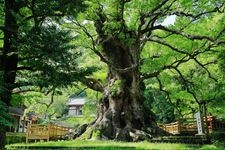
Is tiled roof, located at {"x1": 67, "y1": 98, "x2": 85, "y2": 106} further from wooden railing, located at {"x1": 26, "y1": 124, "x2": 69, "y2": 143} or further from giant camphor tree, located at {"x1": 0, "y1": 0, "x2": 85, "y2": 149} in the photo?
giant camphor tree, located at {"x1": 0, "y1": 0, "x2": 85, "y2": 149}

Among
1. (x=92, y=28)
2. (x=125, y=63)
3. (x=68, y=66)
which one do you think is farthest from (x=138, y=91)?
(x=68, y=66)

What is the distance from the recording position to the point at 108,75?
19.0 meters

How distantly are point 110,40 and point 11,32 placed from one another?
9.28 m

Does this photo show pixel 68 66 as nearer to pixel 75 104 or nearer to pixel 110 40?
pixel 110 40

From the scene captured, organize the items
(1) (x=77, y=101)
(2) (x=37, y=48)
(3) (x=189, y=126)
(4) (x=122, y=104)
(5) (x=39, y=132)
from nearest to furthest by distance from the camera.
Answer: (2) (x=37, y=48) → (4) (x=122, y=104) → (5) (x=39, y=132) → (3) (x=189, y=126) → (1) (x=77, y=101)

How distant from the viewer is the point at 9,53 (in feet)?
30.7

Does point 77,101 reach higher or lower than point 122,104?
higher

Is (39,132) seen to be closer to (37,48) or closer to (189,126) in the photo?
(189,126)

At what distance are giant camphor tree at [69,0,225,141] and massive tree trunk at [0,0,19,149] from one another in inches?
229

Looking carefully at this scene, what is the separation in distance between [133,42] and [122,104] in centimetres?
369

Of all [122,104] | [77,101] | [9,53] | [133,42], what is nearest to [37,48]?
[9,53]

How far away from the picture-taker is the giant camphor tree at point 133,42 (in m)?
15.4

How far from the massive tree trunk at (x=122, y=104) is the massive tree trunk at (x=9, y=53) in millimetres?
6927

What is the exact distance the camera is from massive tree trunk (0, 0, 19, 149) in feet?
29.9
